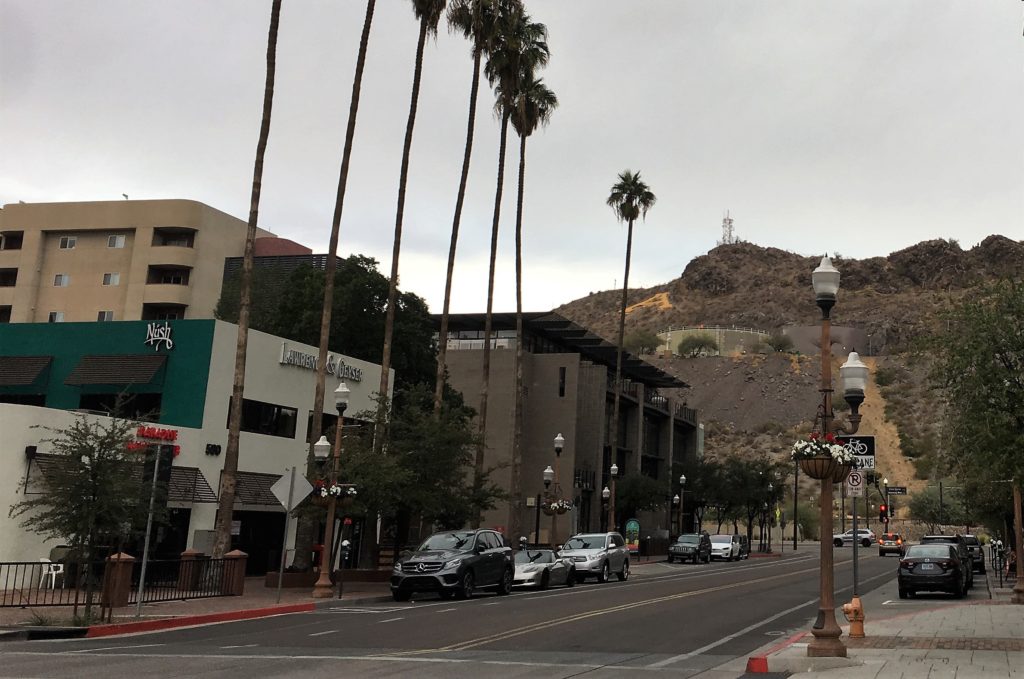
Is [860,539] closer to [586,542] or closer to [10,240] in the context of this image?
[586,542]

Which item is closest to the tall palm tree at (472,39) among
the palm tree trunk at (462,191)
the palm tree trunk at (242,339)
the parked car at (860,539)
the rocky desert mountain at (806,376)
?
the palm tree trunk at (462,191)

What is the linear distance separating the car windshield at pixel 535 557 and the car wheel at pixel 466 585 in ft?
19.6

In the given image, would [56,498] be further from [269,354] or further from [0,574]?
[269,354]

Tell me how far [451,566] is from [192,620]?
7.90m

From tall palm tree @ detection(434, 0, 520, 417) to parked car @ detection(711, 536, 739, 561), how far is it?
2780cm

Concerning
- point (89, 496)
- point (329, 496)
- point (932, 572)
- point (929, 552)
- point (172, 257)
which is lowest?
point (932, 572)

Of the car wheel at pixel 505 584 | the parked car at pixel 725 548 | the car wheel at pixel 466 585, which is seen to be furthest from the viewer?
the parked car at pixel 725 548

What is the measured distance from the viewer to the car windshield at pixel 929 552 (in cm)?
2992

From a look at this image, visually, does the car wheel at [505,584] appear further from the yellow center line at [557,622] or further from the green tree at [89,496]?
the green tree at [89,496]

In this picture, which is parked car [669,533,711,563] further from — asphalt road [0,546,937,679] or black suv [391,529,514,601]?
black suv [391,529,514,601]

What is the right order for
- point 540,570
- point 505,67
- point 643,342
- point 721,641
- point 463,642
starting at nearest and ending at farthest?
point 463,642
point 721,641
point 540,570
point 505,67
point 643,342

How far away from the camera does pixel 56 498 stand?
17.9 m

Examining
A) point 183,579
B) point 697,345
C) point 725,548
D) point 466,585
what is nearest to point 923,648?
point 466,585

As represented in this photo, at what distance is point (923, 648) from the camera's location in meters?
16.1
